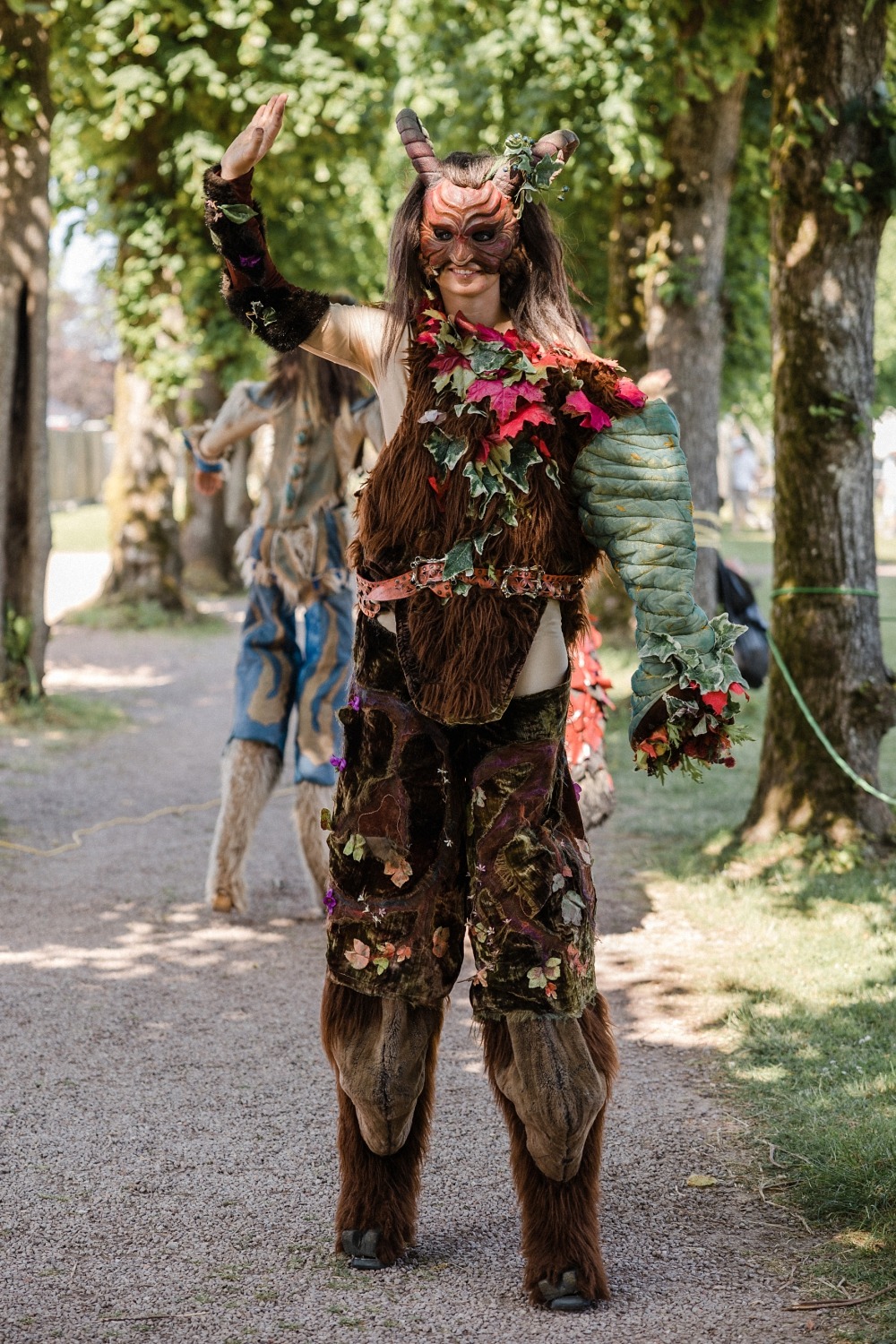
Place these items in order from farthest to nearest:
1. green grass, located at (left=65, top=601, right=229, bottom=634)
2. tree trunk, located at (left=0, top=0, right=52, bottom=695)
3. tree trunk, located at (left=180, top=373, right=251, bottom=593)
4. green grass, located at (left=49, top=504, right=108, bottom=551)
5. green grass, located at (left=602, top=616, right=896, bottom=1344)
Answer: green grass, located at (left=49, top=504, right=108, bottom=551), tree trunk, located at (left=180, top=373, right=251, bottom=593), green grass, located at (left=65, top=601, right=229, bottom=634), tree trunk, located at (left=0, top=0, right=52, bottom=695), green grass, located at (left=602, top=616, right=896, bottom=1344)

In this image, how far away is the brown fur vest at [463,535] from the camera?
2830mm

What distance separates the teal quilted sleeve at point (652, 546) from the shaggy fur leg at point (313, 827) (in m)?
2.91

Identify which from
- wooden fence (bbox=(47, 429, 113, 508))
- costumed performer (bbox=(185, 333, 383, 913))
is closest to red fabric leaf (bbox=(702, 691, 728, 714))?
costumed performer (bbox=(185, 333, 383, 913))

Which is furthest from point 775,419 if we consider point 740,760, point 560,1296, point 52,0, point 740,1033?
point 52,0

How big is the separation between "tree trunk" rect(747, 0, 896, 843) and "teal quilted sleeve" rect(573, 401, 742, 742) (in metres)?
3.54

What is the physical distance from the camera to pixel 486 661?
9.29ft

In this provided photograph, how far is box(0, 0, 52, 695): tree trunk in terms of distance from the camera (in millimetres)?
9219

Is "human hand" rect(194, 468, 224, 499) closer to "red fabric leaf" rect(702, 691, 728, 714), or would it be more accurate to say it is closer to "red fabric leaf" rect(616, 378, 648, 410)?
"red fabric leaf" rect(616, 378, 648, 410)

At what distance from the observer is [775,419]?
250 inches

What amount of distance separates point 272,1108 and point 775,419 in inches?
148

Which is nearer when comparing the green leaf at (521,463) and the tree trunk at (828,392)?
the green leaf at (521,463)

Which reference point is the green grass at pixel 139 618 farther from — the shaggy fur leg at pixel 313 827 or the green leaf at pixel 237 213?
the green leaf at pixel 237 213

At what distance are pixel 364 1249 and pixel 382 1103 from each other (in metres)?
0.32

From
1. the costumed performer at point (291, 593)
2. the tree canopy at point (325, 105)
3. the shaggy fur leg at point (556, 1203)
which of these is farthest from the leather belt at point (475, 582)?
the tree canopy at point (325, 105)
